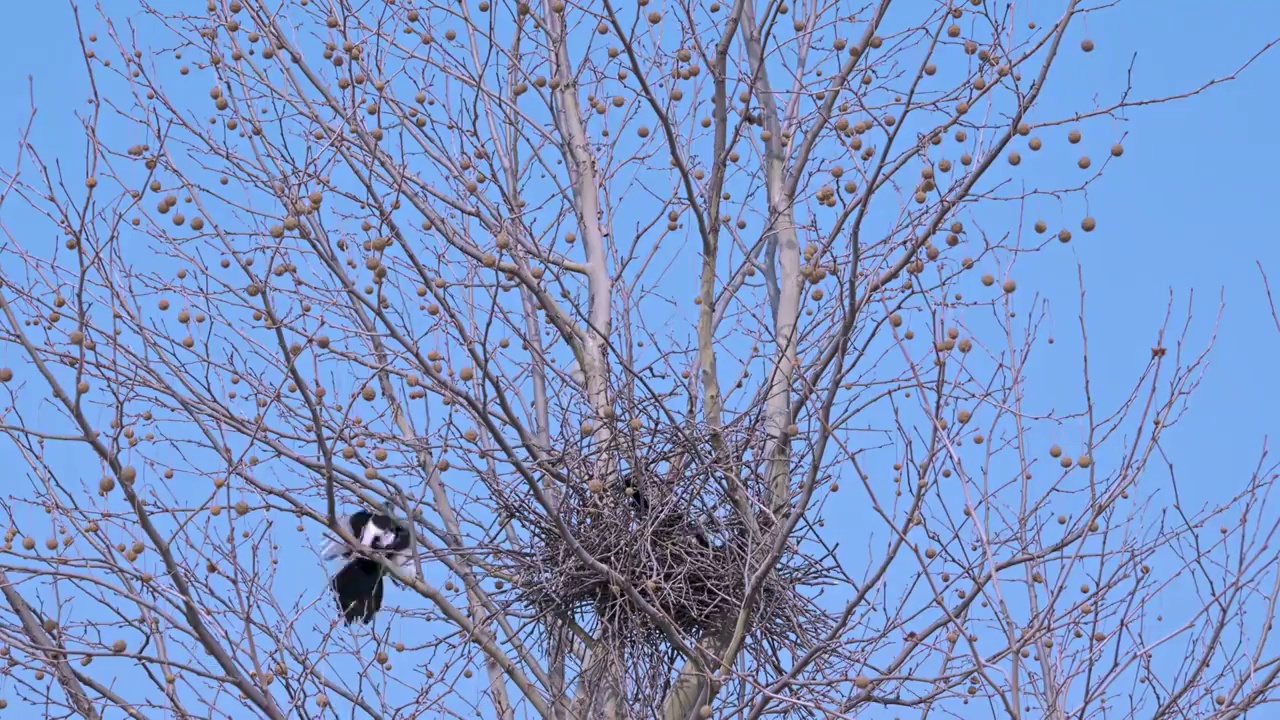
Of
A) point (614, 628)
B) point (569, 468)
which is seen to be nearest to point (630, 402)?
point (569, 468)

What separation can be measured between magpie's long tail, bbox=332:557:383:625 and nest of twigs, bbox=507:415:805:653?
21.8 inches

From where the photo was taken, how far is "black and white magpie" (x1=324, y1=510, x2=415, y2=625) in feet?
16.4

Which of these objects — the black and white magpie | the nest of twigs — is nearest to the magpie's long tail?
the black and white magpie

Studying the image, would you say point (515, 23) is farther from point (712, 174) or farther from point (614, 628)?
point (614, 628)

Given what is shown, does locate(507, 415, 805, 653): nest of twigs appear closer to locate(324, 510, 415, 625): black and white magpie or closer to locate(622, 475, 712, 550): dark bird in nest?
locate(622, 475, 712, 550): dark bird in nest

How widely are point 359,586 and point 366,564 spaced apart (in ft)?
0.32

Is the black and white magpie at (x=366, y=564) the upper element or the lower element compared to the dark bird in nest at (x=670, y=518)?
upper

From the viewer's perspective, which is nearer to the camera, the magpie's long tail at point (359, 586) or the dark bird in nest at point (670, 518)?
the dark bird in nest at point (670, 518)

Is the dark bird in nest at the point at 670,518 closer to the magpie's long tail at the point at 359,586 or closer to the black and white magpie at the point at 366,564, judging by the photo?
the black and white magpie at the point at 366,564

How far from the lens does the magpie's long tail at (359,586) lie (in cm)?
505

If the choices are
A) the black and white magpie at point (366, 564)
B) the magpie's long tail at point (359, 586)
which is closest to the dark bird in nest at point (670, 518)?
the black and white magpie at point (366, 564)

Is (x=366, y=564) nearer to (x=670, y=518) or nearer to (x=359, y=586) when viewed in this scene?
(x=359, y=586)

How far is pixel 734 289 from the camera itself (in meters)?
6.16

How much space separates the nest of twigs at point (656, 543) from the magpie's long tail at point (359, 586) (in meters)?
0.55
